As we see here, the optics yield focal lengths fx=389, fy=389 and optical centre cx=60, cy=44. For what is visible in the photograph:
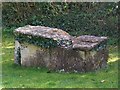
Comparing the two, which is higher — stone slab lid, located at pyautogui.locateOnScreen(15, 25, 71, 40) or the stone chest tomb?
stone slab lid, located at pyautogui.locateOnScreen(15, 25, 71, 40)

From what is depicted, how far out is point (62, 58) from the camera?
12914mm

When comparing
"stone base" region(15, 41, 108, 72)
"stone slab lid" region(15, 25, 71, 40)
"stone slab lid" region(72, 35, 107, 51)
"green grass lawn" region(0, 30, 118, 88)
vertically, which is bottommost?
"green grass lawn" region(0, 30, 118, 88)

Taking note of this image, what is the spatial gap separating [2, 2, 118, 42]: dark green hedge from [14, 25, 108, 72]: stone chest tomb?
5.25 m

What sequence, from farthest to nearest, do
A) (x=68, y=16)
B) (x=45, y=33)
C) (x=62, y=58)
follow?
(x=68, y=16) < (x=45, y=33) < (x=62, y=58)

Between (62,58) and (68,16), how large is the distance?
726 centimetres

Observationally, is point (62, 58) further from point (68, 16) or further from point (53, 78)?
point (68, 16)

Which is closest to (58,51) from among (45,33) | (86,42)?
(45,33)

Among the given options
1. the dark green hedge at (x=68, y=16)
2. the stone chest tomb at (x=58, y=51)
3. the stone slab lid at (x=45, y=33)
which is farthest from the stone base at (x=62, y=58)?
the dark green hedge at (x=68, y=16)

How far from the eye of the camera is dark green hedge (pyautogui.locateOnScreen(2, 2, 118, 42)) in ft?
62.5

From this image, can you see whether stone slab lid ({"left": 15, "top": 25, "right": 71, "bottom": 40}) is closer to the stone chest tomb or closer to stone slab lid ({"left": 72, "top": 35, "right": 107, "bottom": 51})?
the stone chest tomb

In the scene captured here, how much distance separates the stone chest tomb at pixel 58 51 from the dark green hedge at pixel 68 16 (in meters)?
5.25

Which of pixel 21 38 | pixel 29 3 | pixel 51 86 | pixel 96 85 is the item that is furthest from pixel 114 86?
pixel 29 3

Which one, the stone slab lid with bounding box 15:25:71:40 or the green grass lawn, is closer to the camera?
the green grass lawn

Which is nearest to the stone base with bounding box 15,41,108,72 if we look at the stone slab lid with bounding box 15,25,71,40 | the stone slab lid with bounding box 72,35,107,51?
the stone slab lid with bounding box 72,35,107,51
